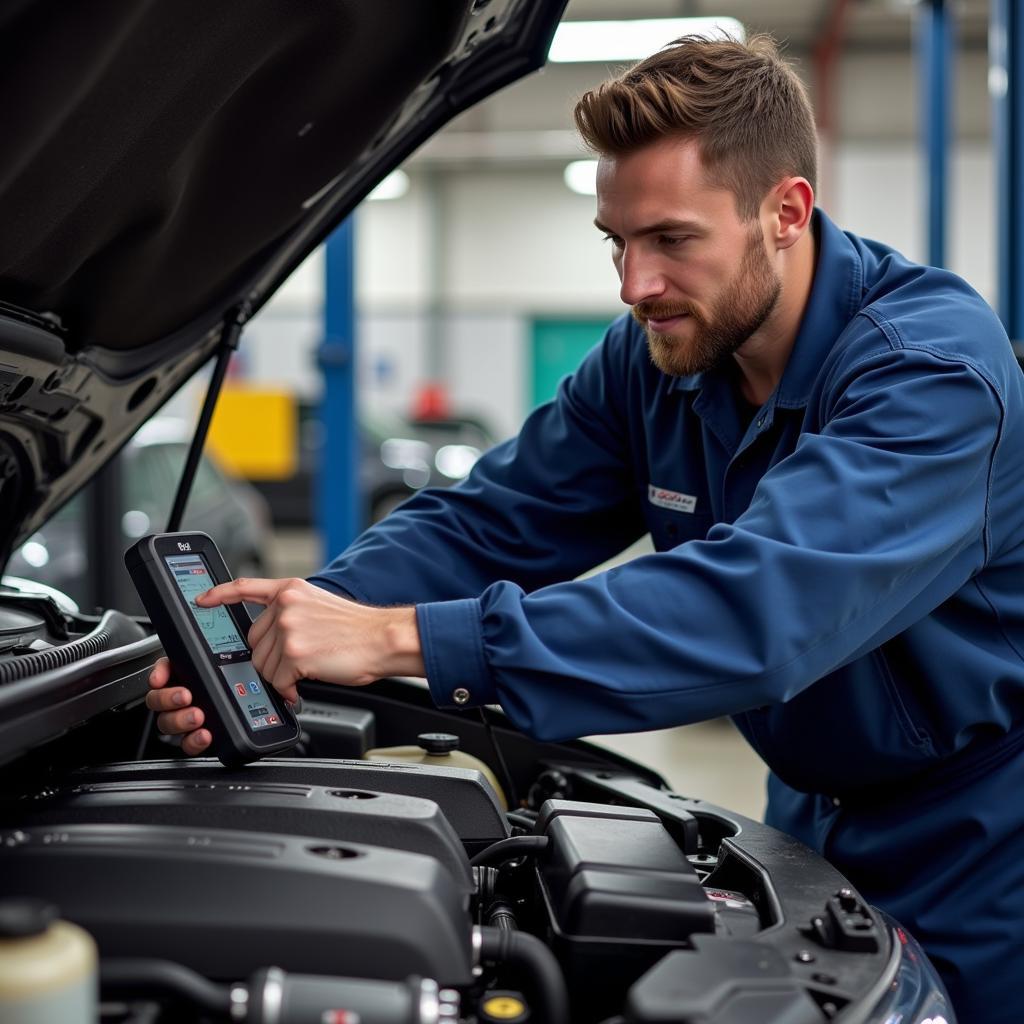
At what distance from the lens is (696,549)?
112cm

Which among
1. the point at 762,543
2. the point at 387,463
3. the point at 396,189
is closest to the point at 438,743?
the point at 762,543

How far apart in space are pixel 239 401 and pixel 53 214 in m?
8.27

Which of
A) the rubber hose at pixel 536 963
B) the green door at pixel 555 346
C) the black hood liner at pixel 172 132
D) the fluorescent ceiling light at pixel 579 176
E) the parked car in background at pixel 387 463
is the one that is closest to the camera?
the rubber hose at pixel 536 963

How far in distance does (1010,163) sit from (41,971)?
149 inches

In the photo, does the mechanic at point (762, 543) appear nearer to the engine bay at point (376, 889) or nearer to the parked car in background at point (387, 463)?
the engine bay at point (376, 889)

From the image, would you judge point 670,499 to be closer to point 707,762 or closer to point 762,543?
point 762,543

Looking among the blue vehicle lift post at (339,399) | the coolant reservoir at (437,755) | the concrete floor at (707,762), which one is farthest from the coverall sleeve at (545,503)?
the blue vehicle lift post at (339,399)

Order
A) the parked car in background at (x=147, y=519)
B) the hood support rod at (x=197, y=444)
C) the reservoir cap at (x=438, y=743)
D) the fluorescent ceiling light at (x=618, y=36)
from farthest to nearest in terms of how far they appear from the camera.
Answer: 1. the fluorescent ceiling light at (x=618, y=36)
2. the parked car in background at (x=147, y=519)
3. the hood support rod at (x=197, y=444)
4. the reservoir cap at (x=438, y=743)

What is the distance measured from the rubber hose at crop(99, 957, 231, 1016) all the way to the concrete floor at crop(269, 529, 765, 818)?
2.84 metres

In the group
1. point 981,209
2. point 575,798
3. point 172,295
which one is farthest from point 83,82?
point 981,209

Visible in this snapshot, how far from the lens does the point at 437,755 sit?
1468 millimetres

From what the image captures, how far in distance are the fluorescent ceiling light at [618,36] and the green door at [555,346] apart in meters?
4.61

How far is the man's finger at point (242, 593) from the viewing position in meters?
1.20

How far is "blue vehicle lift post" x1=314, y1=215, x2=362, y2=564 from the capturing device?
4.68 metres
